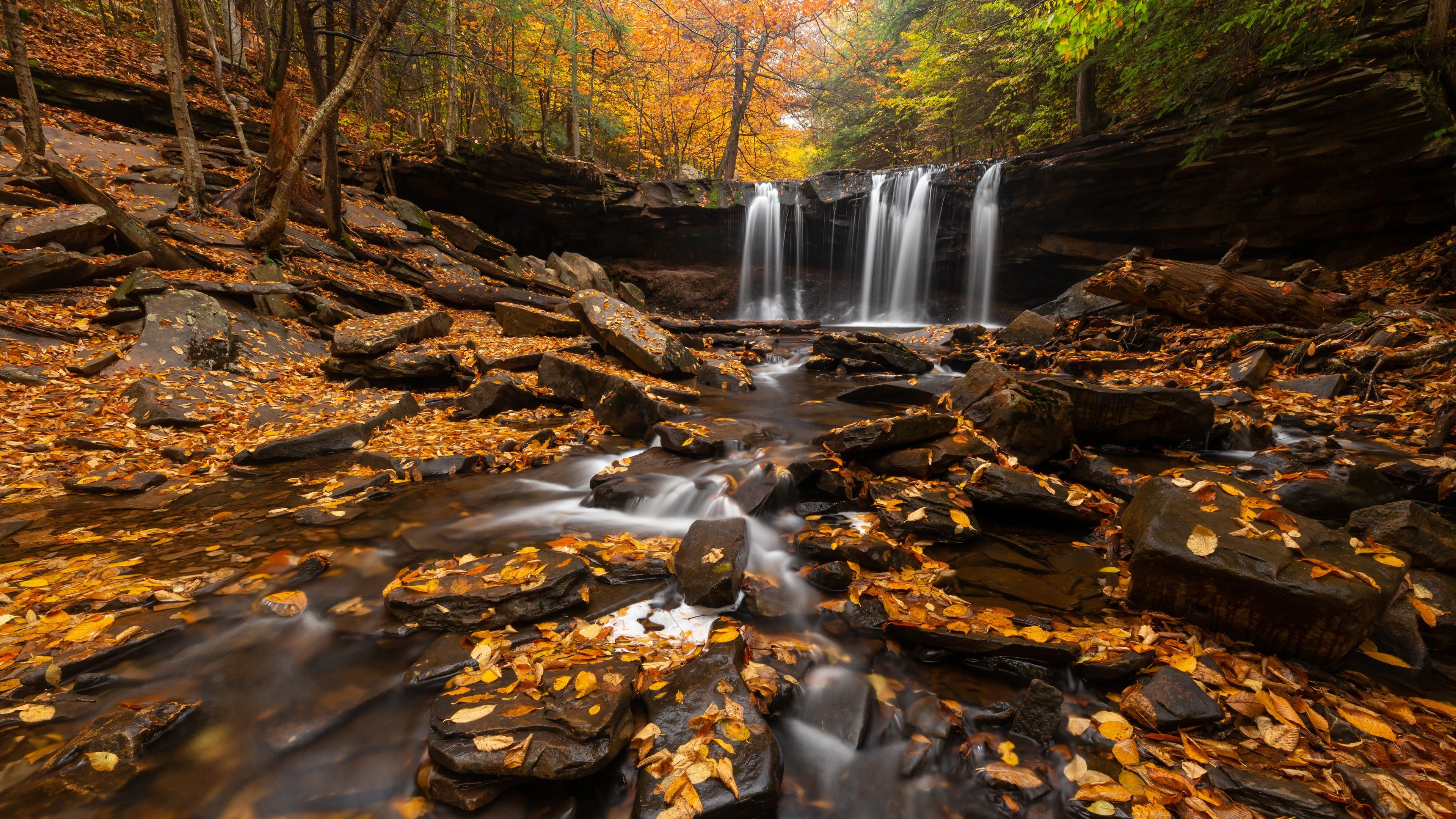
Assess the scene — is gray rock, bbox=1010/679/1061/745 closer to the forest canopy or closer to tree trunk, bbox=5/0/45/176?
the forest canopy

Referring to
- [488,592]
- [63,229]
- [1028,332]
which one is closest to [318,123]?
[63,229]

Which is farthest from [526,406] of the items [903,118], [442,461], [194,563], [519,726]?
[903,118]

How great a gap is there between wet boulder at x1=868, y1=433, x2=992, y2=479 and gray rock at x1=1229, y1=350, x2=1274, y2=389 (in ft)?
15.2

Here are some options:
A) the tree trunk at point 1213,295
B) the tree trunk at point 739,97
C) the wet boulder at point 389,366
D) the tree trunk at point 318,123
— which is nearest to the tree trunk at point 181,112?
the tree trunk at point 318,123

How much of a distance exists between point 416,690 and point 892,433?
4201mm

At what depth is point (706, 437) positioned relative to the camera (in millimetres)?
5801

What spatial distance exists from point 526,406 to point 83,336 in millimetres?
5214

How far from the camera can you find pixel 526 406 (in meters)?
7.41

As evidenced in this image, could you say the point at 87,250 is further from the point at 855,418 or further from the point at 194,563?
the point at 855,418

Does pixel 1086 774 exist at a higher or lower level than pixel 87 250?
lower

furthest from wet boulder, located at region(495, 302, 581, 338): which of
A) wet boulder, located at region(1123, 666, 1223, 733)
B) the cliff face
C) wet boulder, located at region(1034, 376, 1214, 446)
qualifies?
the cliff face

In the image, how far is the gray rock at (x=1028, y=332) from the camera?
11336 millimetres

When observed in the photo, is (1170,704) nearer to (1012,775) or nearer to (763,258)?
(1012,775)

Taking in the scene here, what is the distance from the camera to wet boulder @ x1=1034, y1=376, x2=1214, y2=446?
17.6 ft
